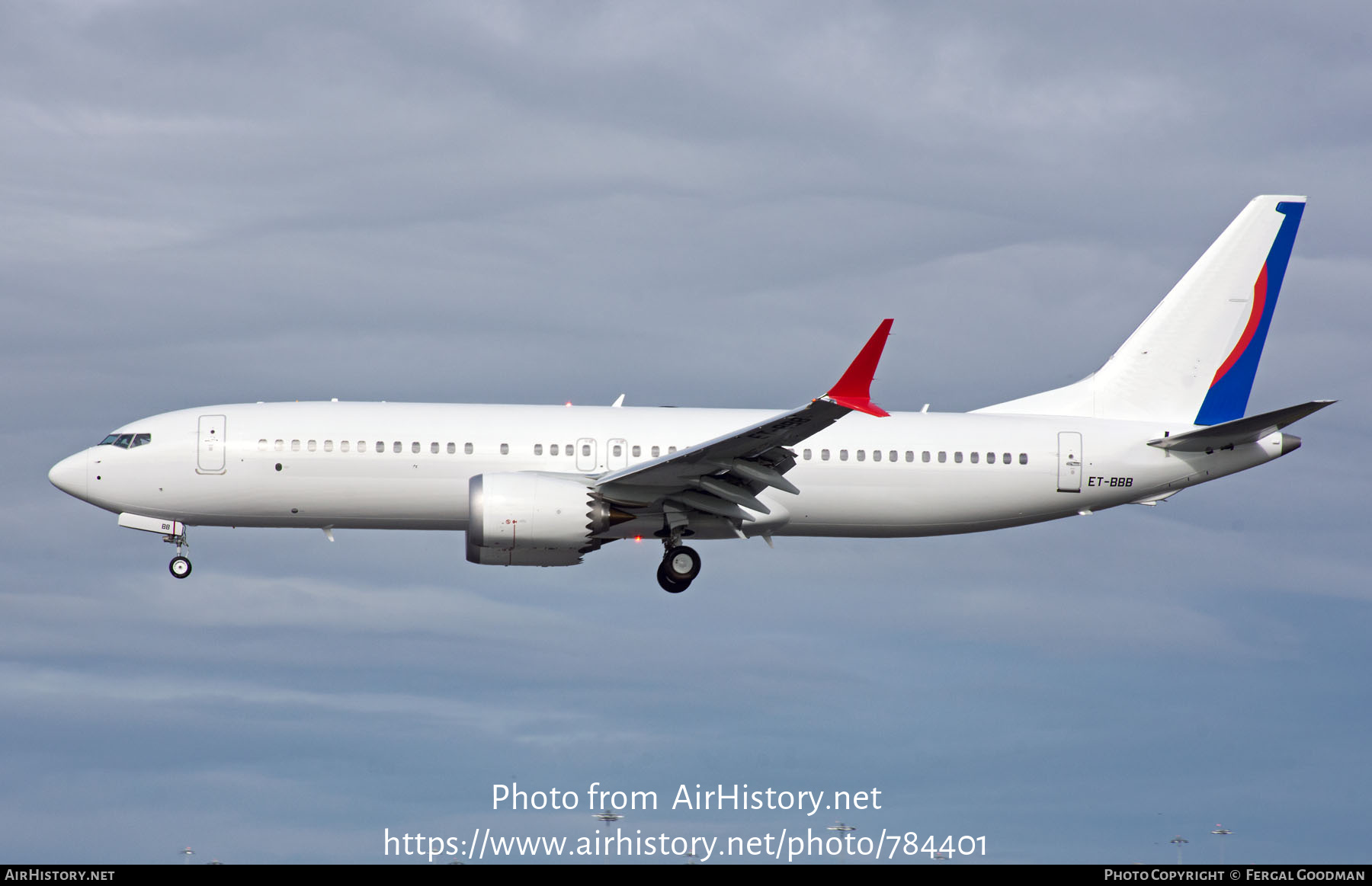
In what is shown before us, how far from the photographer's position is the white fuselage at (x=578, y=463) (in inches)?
1273

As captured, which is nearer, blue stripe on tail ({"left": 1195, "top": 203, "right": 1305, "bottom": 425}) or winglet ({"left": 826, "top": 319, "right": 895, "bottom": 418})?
winglet ({"left": 826, "top": 319, "right": 895, "bottom": 418})

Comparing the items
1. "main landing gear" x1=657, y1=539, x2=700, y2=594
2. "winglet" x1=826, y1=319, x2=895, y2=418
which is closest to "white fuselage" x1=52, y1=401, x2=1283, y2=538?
"main landing gear" x1=657, y1=539, x2=700, y2=594

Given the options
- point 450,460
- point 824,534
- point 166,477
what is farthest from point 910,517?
point 166,477

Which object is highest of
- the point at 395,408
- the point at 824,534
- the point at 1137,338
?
the point at 1137,338

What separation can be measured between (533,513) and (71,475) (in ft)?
36.8

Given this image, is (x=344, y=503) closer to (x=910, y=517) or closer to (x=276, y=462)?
(x=276, y=462)

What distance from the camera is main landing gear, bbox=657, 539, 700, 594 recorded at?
33.1 meters

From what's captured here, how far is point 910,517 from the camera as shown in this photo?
112 ft

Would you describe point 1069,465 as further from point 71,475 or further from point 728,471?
point 71,475

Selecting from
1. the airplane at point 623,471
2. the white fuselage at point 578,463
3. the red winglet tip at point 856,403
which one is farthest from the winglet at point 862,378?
the white fuselage at point 578,463

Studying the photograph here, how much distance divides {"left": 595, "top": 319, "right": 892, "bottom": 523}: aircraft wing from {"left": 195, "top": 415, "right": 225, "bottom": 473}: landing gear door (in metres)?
8.73

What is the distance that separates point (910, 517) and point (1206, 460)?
7.45 m

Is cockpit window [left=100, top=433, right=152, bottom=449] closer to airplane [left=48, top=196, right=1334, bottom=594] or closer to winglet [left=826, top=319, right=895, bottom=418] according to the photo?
airplane [left=48, top=196, right=1334, bottom=594]

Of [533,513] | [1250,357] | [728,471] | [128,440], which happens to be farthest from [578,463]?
[1250,357]
